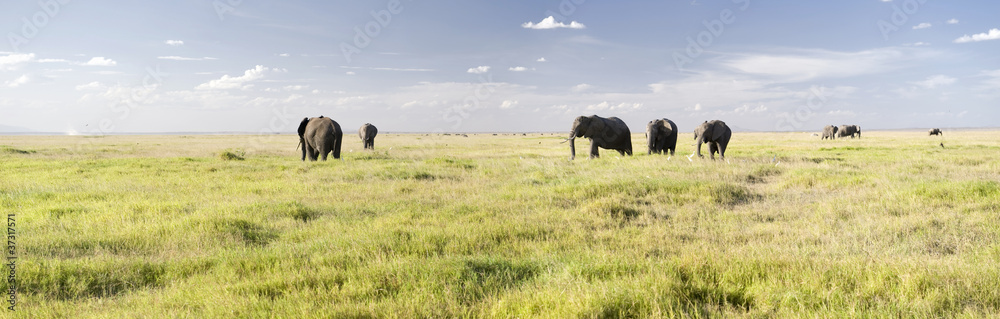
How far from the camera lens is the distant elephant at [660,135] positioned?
22859mm

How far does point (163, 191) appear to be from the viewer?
449 inches

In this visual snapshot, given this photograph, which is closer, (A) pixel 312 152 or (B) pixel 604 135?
(A) pixel 312 152

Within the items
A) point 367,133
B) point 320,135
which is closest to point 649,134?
point 320,135

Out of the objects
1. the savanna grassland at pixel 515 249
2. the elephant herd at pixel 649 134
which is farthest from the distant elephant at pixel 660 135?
the savanna grassland at pixel 515 249

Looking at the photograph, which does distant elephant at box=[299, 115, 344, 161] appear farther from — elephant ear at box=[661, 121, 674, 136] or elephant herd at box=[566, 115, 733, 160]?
elephant ear at box=[661, 121, 674, 136]

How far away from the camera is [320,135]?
19719 mm

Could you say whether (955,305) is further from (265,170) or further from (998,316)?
(265,170)

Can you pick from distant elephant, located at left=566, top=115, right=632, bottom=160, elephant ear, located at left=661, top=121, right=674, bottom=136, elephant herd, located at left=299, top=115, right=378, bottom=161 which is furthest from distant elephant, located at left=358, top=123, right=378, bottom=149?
elephant ear, located at left=661, top=121, right=674, bottom=136

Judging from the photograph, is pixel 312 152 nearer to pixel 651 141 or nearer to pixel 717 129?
pixel 651 141

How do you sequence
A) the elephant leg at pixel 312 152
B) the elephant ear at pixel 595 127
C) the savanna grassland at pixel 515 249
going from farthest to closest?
the elephant ear at pixel 595 127 < the elephant leg at pixel 312 152 < the savanna grassland at pixel 515 249

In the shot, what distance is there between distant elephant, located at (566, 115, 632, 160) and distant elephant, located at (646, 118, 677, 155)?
40.4 inches

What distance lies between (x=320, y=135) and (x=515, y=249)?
15613 mm

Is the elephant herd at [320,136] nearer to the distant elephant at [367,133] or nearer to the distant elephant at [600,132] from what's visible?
the distant elephant at [600,132]

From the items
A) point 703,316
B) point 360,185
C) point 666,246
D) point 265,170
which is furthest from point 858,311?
point 265,170
